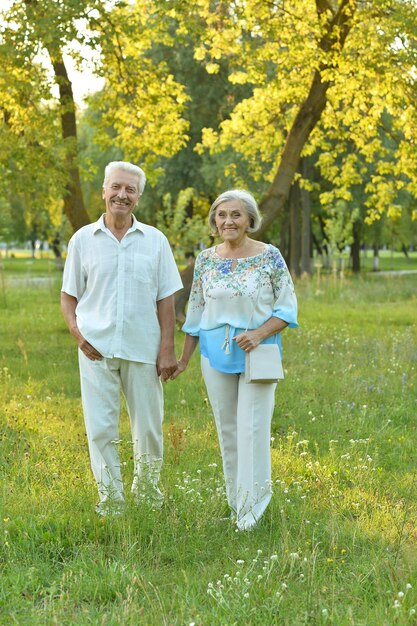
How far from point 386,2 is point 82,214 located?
6781 mm

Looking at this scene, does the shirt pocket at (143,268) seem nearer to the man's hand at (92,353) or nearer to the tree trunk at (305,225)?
the man's hand at (92,353)

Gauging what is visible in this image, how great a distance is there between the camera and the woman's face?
5762 millimetres

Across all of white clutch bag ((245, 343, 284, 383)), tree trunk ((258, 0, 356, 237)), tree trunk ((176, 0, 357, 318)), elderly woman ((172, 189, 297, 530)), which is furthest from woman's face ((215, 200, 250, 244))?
tree trunk ((258, 0, 356, 237))

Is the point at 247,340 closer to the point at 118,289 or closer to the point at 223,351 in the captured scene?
the point at 223,351

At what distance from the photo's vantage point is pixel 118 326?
229 inches

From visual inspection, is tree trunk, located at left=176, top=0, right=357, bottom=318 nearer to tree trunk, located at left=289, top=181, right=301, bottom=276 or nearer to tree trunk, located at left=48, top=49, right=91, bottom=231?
tree trunk, located at left=48, top=49, right=91, bottom=231

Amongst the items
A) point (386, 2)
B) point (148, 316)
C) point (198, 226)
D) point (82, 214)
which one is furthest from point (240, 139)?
point (148, 316)

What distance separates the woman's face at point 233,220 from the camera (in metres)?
5.76

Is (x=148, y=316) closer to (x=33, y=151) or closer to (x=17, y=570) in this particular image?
(x=17, y=570)

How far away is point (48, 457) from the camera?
7.21m

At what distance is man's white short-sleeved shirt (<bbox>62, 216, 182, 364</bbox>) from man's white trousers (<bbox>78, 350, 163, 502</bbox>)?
12 centimetres

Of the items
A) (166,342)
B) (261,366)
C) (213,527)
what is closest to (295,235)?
(166,342)

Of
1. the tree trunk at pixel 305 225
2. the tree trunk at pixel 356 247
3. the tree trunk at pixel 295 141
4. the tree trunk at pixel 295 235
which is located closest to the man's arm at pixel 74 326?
the tree trunk at pixel 295 141

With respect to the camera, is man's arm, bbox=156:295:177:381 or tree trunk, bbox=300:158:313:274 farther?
tree trunk, bbox=300:158:313:274
